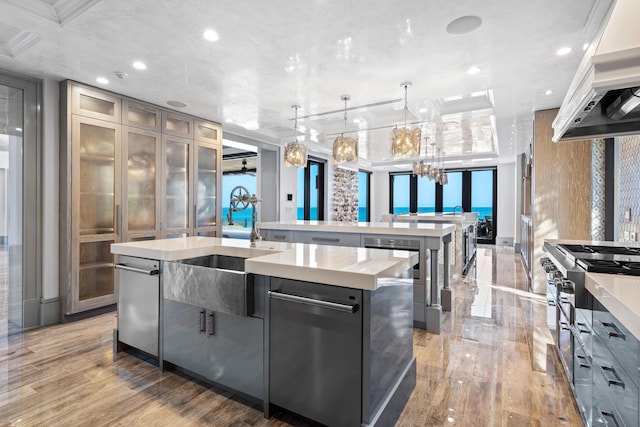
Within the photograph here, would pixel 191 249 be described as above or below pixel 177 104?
below

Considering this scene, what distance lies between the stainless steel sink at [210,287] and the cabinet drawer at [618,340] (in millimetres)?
1530

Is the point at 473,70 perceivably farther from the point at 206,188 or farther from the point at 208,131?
the point at 206,188

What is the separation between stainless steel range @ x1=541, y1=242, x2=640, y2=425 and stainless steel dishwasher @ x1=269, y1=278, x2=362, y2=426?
0.97 m

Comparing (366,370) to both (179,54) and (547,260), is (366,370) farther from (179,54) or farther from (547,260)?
(179,54)

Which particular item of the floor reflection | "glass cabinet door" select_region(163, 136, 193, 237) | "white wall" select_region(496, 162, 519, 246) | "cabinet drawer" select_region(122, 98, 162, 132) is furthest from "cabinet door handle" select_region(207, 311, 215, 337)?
"white wall" select_region(496, 162, 519, 246)

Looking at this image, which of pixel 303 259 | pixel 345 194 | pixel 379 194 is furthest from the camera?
pixel 379 194

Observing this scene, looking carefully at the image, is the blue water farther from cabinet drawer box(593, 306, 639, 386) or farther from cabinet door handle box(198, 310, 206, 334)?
cabinet drawer box(593, 306, 639, 386)

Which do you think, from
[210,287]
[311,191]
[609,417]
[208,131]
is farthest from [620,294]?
[311,191]

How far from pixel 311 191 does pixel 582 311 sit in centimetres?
724

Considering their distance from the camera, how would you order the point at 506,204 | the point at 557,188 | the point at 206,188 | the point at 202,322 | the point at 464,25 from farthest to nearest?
the point at 506,204
the point at 206,188
the point at 557,188
the point at 464,25
the point at 202,322

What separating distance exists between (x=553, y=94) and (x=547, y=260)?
8.15 feet

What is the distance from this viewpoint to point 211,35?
8.31ft

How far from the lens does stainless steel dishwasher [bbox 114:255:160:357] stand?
2.26 metres

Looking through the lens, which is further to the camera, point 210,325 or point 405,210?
point 405,210
